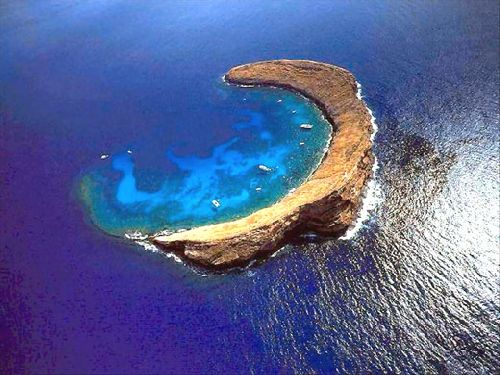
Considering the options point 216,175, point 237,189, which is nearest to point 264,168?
point 237,189

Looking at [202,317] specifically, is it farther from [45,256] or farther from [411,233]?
[411,233]

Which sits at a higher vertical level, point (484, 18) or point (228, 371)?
point (484, 18)

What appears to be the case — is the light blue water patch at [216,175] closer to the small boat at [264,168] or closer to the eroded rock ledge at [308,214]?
the small boat at [264,168]

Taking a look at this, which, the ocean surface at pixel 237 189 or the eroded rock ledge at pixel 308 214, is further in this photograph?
the eroded rock ledge at pixel 308 214

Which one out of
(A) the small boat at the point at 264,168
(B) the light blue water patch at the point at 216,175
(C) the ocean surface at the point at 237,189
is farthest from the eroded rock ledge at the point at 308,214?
(A) the small boat at the point at 264,168

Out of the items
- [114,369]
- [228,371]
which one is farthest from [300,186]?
[114,369]

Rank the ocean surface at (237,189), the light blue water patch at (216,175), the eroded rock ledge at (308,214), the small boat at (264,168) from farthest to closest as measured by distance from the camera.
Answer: the small boat at (264,168) → the light blue water patch at (216,175) → the eroded rock ledge at (308,214) → the ocean surface at (237,189)
